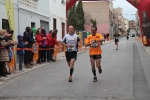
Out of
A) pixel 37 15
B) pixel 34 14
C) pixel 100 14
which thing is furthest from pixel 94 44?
pixel 100 14

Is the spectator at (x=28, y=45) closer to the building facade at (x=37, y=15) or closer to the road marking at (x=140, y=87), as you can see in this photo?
the building facade at (x=37, y=15)

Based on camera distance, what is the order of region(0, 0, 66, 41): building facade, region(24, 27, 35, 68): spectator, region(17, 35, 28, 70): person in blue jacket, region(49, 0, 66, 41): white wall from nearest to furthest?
region(17, 35, 28, 70): person in blue jacket
region(24, 27, 35, 68): spectator
region(0, 0, 66, 41): building facade
region(49, 0, 66, 41): white wall

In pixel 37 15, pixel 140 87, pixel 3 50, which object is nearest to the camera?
pixel 140 87

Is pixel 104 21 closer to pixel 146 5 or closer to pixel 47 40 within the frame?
pixel 146 5

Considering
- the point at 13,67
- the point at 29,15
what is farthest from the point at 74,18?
the point at 13,67

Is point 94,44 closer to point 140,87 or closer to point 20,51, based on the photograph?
point 140,87

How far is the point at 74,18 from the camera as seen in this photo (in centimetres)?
6575

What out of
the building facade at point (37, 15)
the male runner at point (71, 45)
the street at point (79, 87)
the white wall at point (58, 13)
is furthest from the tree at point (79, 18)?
the male runner at point (71, 45)

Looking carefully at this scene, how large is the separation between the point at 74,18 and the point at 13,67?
5383cm

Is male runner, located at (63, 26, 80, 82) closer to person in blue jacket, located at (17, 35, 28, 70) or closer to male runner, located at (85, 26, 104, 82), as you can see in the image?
male runner, located at (85, 26, 104, 82)

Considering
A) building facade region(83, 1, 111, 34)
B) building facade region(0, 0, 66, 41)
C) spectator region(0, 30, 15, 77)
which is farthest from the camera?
building facade region(83, 1, 111, 34)

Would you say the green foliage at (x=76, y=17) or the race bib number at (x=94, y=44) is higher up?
the green foliage at (x=76, y=17)

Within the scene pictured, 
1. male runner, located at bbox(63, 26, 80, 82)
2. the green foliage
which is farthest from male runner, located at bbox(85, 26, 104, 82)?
the green foliage

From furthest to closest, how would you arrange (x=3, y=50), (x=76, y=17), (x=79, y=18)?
(x=79, y=18), (x=76, y=17), (x=3, y=50)
